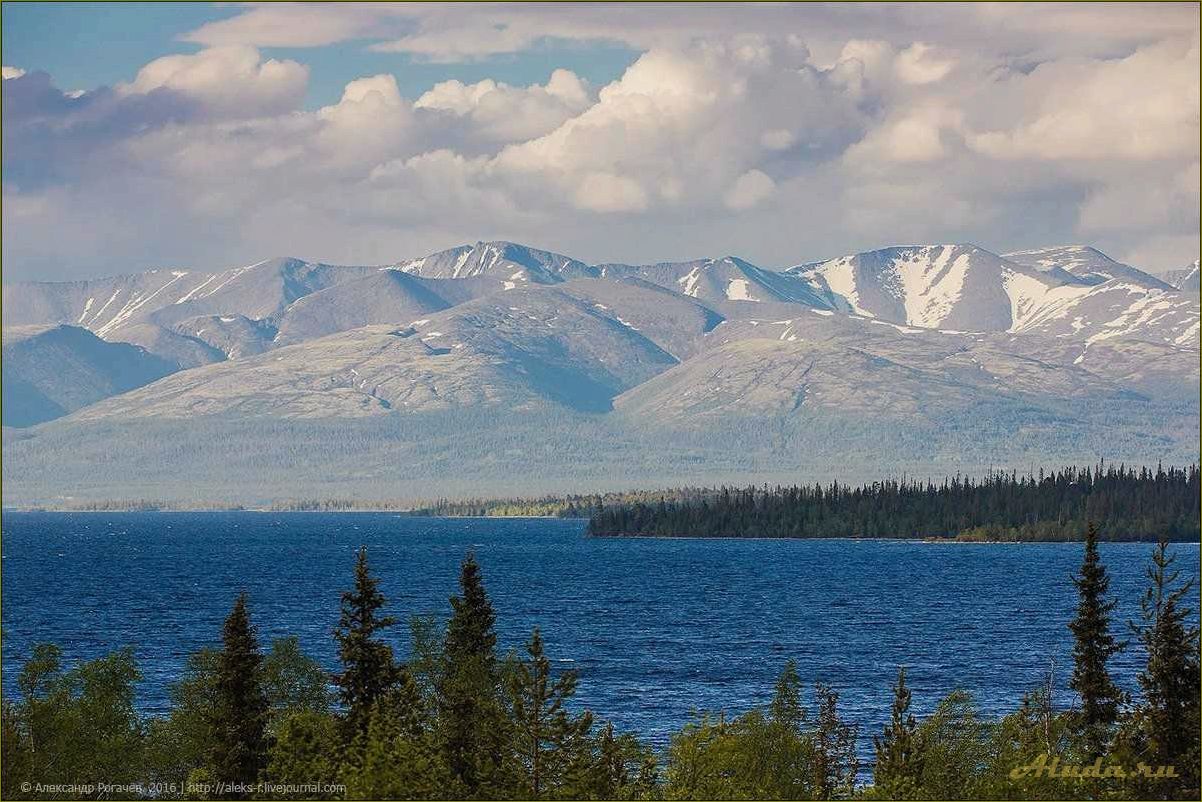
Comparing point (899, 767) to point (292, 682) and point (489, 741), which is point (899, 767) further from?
point (292, 682)

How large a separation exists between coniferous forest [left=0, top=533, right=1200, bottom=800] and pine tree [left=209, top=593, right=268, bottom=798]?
72 mm

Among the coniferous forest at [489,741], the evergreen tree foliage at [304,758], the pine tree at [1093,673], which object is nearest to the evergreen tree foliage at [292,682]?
the coniferous forest at [489,741]

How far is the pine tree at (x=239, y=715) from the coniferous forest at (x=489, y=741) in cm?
7

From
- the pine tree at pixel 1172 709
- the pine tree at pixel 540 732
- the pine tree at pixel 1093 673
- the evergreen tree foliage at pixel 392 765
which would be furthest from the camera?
the pine tree at pixel 1093 673

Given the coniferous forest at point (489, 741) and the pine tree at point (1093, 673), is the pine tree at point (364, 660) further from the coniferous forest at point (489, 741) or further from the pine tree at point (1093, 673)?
Result: the pine tree at point (1093, 673)

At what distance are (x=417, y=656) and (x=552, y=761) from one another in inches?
967

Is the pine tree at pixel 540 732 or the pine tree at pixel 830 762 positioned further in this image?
the pine tree at pixel 830 762

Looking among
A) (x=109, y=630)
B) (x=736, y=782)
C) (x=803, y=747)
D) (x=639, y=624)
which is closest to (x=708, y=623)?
(x=639, y=624)

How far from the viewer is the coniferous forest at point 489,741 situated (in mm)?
62250

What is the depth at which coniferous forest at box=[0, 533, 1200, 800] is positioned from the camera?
204 ft

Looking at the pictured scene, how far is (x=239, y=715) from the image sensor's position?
2621 inches

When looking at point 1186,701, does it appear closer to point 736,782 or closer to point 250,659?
point 736,782

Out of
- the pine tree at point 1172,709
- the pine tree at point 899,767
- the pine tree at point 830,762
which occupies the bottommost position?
the pine tree at point 830,762

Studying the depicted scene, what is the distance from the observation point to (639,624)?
188m
